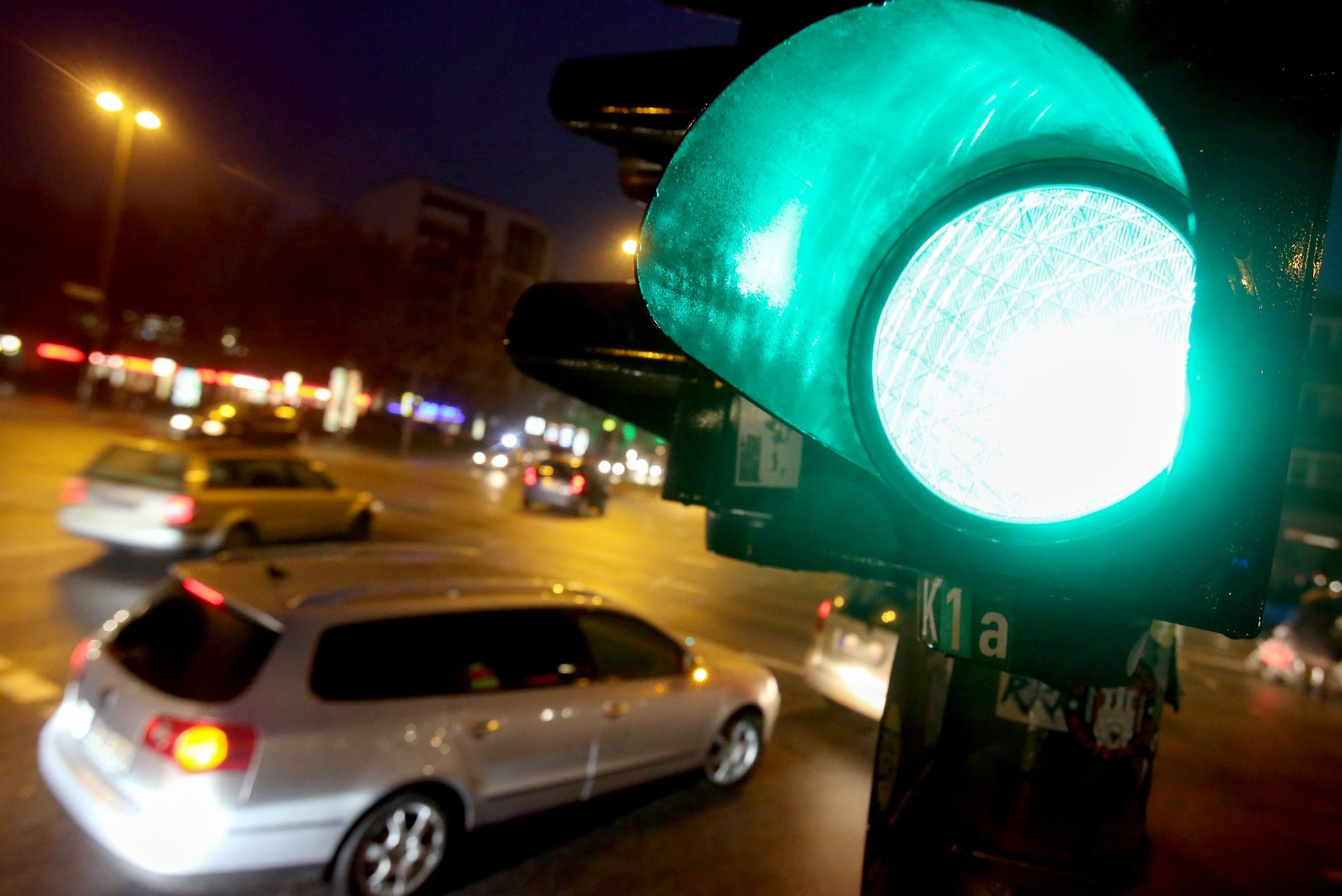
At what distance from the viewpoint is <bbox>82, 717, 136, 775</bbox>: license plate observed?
372 cm

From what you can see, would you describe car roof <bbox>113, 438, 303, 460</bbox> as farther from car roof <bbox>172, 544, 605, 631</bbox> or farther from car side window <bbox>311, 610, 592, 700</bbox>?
car side window <bbox>311, 610, 592, 700</bbox>

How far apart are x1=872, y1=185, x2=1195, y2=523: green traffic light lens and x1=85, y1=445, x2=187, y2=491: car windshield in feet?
36.0

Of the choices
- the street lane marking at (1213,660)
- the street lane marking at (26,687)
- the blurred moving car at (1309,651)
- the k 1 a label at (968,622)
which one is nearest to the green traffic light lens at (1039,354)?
the k 1 a label at (968,622)

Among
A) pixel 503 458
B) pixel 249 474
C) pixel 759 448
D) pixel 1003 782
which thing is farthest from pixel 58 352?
pixel 1003 782

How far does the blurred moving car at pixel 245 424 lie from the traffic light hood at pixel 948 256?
88.7ft

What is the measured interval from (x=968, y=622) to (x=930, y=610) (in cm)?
9

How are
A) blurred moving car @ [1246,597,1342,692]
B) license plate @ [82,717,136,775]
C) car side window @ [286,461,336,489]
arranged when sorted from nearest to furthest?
license plate @ [82,717,136,775] → car side window @ [286,461,336,489] → blurred moving car @ [1246,597,1342,692]

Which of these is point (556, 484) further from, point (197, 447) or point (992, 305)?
point (992, 305)

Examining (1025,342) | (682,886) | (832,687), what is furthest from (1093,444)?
(832,687)

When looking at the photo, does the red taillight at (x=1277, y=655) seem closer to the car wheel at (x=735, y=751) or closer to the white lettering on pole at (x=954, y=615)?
the car wheel at (x=735, y=751)

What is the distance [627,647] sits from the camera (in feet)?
17.6

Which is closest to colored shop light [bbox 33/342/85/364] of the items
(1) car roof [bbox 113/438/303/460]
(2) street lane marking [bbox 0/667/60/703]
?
(1) car roof [bbox 113/438/303/460]

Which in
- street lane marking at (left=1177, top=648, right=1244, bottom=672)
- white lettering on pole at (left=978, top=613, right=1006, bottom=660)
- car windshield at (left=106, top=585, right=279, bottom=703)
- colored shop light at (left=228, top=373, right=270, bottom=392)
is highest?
colored shop light at (left=228, top=373, right=270, bottom=392)

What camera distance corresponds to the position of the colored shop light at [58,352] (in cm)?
4441
